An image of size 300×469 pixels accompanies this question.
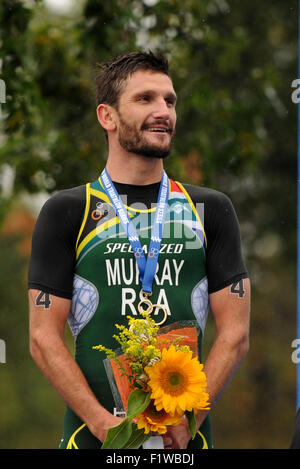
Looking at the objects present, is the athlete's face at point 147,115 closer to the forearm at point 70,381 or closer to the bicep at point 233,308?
the bicep at point 233,308

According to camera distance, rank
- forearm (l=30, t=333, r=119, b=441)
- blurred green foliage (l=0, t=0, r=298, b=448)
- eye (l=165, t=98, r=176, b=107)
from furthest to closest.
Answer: blurred green foliage (l=0, t=0, r=298, b=448) → eye (l=165, t=98, r=176, b=107) → forearm (l=30, t=333, r=119, b=441)

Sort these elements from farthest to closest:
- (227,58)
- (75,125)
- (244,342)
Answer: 1. (227,58)
2. (75,125)
3. (244,342)

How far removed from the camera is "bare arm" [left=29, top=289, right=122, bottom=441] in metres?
4.49

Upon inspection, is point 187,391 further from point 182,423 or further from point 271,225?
point 271,225

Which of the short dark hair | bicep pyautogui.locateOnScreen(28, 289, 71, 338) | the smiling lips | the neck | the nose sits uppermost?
the short dark hair

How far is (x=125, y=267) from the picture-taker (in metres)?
4.68

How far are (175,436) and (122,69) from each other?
6.16ft

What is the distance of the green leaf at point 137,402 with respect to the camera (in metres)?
4.16

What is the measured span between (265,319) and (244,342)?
18162 millimetres

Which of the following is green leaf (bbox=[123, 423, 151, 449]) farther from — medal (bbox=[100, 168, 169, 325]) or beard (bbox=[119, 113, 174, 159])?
beard (bbox=[119, 113, 174, 159])

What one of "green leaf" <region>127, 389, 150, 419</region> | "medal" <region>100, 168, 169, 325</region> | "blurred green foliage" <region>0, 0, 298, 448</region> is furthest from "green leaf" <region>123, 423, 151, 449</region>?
"blurred green foliage" <region>0, 0, 298, 448</region>

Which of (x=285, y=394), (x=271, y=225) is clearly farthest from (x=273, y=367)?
(x=271, y=225)

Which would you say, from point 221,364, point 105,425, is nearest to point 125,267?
point 221,364
